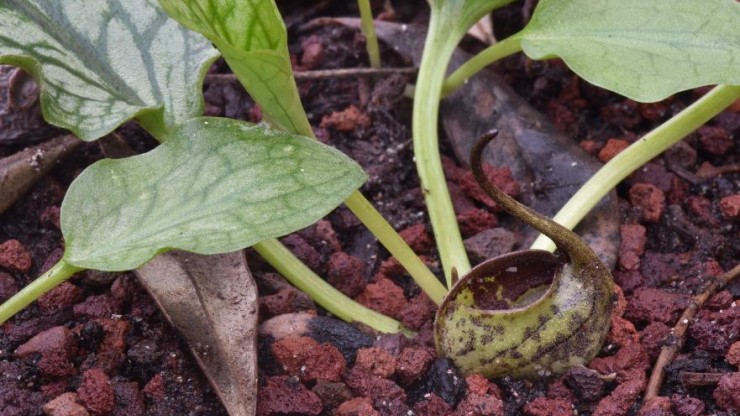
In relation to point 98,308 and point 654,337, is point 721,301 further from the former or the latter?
point 98,308

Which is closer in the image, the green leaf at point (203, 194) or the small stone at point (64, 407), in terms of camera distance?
the green leaf at point (203, 194)

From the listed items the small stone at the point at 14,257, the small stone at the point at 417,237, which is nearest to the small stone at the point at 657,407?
the small stone at the point at 417,237

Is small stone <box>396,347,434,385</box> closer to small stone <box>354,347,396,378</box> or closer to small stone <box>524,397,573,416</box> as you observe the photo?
small stone <box>354,347,396,378</box>

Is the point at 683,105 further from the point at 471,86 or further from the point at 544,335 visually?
the point at 544,335

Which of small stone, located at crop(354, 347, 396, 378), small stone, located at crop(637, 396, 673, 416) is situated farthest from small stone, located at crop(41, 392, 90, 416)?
small stone, located at crop(637, 396, 673, 416)

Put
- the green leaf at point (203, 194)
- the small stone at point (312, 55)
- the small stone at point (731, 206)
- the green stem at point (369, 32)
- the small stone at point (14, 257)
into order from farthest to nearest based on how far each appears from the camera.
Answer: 1. the small stone at point (312, 55)
2. the green stem at point (369, 32)
3. the small stone at point (731, 206)
4. the small stone at point (14, 257)
5. the green leaf at point (203, 194)

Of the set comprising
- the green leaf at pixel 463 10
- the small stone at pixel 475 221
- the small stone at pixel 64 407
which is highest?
the green leaf at pixel 463 10

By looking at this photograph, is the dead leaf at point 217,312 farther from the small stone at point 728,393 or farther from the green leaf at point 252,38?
the small stone at point 728,393
